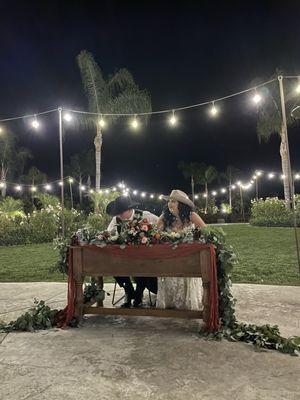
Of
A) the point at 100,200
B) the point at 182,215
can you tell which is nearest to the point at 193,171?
the point at 100,200

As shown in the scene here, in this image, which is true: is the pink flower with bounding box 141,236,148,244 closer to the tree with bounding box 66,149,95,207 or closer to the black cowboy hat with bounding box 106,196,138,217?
the black cowboy hat with bounding box 106,196,138,217

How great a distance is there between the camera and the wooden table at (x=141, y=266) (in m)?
3.40

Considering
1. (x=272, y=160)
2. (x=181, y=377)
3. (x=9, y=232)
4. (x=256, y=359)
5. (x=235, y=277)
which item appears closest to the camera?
(x=181, y=377)

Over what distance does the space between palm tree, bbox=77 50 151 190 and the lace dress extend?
14140mm

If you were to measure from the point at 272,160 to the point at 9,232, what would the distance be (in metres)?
43.2

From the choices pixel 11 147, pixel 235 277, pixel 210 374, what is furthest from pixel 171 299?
pixel 11 147

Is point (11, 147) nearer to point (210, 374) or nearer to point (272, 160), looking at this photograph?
point (210, 374)

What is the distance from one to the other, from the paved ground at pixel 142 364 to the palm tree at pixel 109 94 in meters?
14.6

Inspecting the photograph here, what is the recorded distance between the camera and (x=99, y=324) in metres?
3.74

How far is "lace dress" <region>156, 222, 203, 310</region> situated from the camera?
3.87 metres

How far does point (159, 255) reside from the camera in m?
3.52

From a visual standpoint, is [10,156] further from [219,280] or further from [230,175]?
[219,280]

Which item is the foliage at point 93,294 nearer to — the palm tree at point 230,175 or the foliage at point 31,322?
the foliage at point 31,322

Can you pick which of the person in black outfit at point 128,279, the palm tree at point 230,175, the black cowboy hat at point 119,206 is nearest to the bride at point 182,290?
the person in black outfit at point 128,279
